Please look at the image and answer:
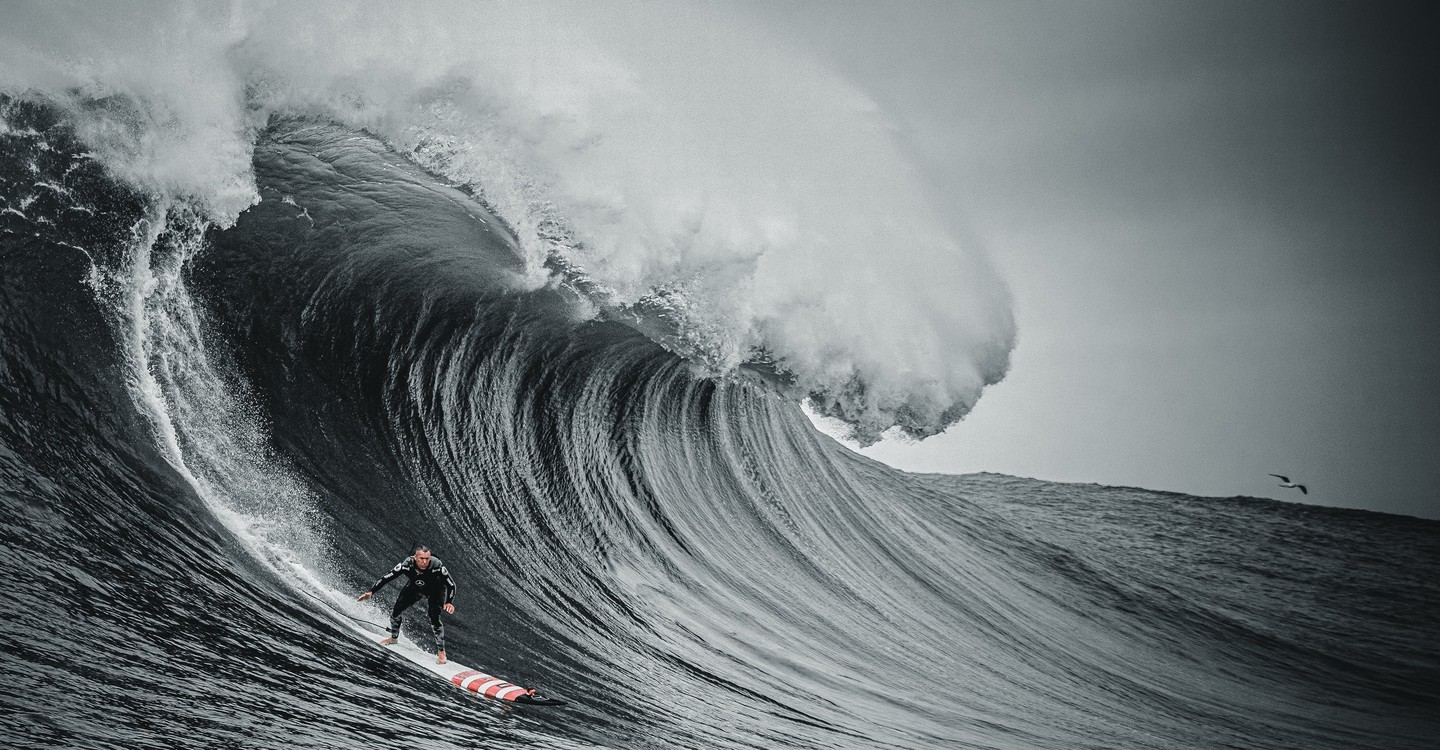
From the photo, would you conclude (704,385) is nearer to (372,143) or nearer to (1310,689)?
(372,143)

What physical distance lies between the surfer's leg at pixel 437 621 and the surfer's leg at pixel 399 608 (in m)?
0.12

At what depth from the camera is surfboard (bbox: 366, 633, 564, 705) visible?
4478mm

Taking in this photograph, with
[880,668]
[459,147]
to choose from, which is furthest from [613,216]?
[880,668]

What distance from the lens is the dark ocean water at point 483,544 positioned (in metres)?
4.05

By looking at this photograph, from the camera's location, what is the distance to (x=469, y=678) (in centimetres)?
455

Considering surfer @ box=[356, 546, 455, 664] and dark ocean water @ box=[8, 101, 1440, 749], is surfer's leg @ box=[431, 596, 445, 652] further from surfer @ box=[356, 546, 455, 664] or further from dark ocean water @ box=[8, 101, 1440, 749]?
dark ocean water @ box=[8, 101, 1440, 749]

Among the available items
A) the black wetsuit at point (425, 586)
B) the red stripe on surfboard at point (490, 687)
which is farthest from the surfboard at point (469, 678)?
the black wetsuit at point (425, 586)

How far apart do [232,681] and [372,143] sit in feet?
26.8

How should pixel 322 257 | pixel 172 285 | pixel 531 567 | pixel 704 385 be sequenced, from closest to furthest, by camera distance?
pixel 531 567, pixel 172 285, pixel 322 257, pixel 704 385

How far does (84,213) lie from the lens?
24.5 feet

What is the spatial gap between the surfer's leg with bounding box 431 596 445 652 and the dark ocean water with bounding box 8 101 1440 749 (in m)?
0.19

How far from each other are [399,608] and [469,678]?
23.1 inches

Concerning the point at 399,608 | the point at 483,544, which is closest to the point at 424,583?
the point at 399,608

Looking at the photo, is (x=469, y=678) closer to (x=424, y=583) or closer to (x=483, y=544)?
(x=424, y=583)
